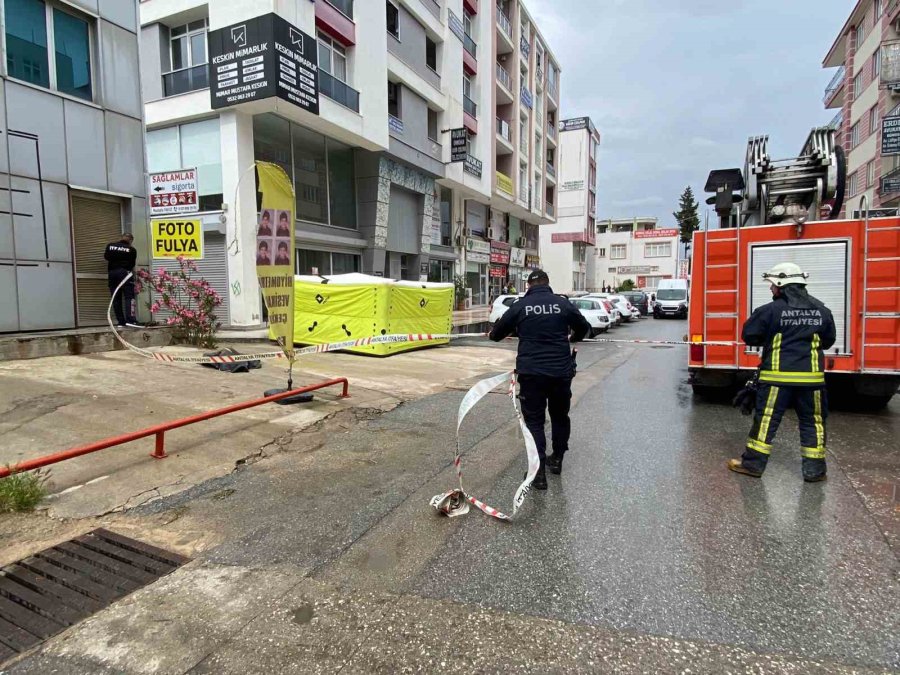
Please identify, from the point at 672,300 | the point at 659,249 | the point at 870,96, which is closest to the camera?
the point at 870,96

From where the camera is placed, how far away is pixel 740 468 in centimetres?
465

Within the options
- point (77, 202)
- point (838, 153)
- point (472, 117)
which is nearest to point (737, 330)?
point (838, 153)

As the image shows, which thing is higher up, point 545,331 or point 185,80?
point 185,80

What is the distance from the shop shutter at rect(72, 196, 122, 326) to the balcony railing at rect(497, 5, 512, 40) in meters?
29.0

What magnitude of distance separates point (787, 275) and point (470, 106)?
85.3 ft

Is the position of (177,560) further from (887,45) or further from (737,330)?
(887,45)

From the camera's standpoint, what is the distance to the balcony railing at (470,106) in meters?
27.1

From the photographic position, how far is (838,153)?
7.61 m

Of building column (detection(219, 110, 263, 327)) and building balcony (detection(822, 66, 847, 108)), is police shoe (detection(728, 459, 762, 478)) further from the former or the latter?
building balcony (detection(822, 66, 847, 108))

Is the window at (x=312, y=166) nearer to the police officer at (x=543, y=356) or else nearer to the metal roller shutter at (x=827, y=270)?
the police officer at (x=543, y=356)

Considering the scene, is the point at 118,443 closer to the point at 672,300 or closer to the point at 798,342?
the point at 798,342

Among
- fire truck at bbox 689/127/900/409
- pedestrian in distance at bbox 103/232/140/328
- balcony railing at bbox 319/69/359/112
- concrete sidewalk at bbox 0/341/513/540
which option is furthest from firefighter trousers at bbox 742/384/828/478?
balcony railing at bbox 319/69/359/112

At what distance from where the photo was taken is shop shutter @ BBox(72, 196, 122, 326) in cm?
941

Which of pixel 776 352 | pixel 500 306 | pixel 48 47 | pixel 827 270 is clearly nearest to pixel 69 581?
pixel 776 352
